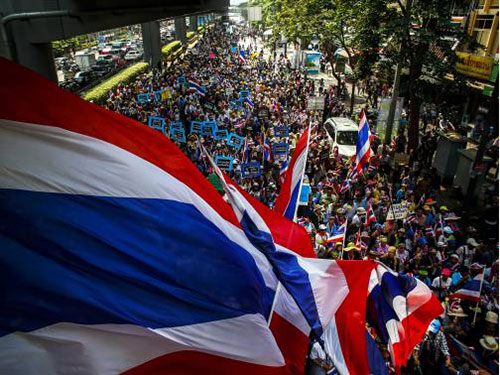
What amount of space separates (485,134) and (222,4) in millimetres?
15962

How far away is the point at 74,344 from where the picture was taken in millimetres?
3059

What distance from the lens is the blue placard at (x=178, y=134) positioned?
1600 centimetres

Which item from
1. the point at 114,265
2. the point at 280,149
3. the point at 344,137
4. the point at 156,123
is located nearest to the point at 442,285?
the point at 114,265

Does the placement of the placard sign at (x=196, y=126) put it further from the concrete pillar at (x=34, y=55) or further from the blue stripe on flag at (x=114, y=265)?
the blue stripe on flag at (x=114, y=265)

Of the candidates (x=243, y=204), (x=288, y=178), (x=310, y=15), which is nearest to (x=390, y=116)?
(x=310, y=15)

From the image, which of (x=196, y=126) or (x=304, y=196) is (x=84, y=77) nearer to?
(x=196, y=126)

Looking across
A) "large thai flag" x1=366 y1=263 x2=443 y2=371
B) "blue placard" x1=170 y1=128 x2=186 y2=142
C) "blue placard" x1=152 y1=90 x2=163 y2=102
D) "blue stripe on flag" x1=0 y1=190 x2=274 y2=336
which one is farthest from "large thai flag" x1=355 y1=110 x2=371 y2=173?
"blue placard" x1=152 y1=90 x2=163 y2=102

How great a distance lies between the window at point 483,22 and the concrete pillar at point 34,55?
67.3ft

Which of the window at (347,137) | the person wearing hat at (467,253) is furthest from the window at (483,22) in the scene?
the person wearing hat at (467,253)

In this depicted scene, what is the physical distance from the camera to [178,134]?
52.8 feet

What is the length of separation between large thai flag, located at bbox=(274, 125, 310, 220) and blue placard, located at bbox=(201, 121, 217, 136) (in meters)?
10.1

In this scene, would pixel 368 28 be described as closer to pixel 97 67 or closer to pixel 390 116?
pixel 390 116

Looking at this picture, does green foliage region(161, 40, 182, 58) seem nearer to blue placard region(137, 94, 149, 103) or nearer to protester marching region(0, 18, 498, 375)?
blue placard region(137, 94, 149, 103)

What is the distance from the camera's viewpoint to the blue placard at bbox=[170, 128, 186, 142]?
16000 mm
